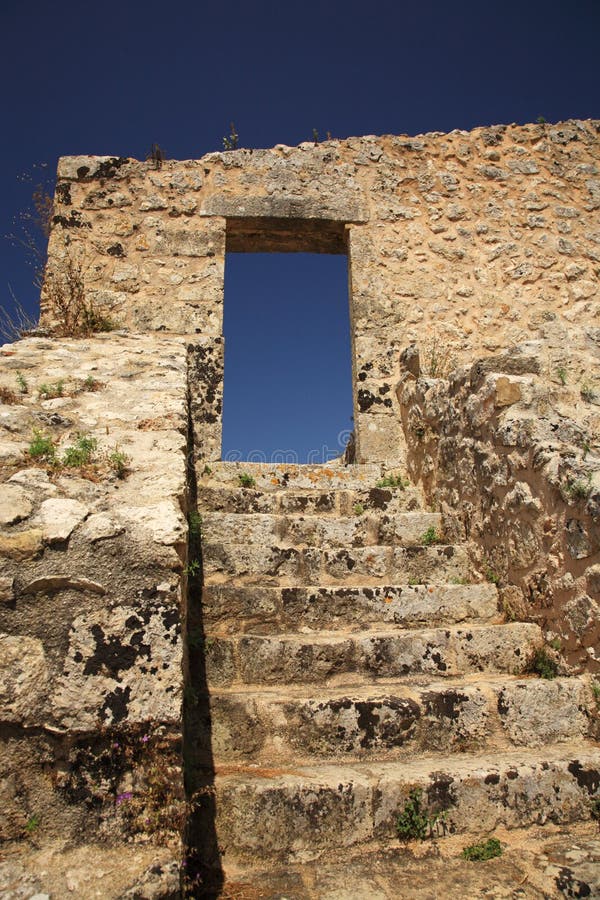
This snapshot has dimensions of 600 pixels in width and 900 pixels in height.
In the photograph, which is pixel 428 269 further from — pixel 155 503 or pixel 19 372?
pixel 155 503

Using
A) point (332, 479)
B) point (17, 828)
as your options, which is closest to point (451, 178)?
point (332, 479)

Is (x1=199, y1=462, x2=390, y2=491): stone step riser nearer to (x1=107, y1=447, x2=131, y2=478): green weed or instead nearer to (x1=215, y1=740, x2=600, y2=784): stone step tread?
(x1=107, y1=447, x2=131, y2=478): green weed

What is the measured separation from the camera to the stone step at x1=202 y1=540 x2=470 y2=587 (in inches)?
134

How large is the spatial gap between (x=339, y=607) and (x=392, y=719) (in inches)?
29.2

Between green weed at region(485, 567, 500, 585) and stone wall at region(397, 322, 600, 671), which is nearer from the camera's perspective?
stone wall at region(397, 322, 600, 671)

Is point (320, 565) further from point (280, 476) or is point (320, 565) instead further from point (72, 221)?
point (72, 221)

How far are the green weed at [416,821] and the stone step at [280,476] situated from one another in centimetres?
252

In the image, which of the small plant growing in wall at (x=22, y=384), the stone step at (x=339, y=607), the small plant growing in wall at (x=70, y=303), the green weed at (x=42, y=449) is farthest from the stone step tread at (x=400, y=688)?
the small plant growing in wall at (x=70, y=303)

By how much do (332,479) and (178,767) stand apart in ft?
10.5

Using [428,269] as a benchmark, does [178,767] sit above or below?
below

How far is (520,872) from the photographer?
6.32ft

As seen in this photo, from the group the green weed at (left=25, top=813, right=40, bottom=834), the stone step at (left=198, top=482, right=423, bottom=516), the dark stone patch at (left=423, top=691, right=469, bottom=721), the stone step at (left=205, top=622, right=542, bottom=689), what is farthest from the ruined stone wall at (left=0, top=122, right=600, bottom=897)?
the dark stone patch at (left=423, top=691, right=469, bottom=721)

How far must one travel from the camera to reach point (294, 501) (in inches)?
162

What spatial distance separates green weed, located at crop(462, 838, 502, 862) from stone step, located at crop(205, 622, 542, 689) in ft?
2.55
